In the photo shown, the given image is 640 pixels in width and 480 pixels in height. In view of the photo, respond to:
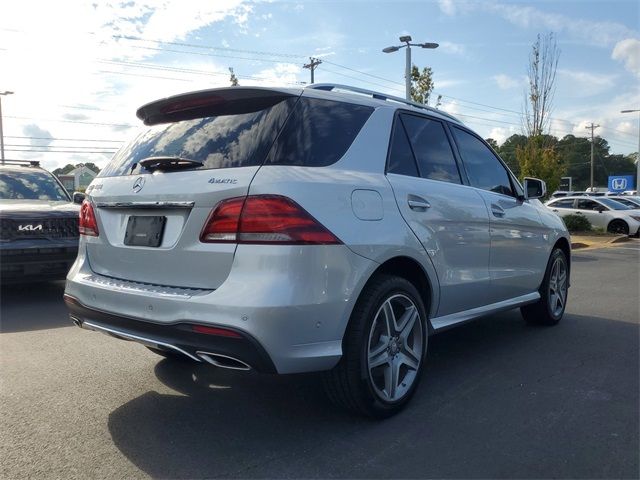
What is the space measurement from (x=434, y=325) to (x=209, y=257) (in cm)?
169

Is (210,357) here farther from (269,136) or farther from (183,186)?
(269,136)

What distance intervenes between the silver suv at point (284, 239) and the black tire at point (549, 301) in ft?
6.07

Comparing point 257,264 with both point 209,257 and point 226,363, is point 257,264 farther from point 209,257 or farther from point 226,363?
point 226,363

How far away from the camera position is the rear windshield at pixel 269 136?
3.02 meters

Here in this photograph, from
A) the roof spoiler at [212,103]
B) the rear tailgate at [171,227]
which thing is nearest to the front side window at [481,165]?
the roof spoiler at [212,103]

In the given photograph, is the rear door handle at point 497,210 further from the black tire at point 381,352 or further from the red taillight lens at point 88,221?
the red taillight lens at point 88,221

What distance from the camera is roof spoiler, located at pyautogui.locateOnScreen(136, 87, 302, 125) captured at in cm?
318

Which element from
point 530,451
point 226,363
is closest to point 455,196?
point 530,451

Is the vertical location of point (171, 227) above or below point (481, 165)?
below

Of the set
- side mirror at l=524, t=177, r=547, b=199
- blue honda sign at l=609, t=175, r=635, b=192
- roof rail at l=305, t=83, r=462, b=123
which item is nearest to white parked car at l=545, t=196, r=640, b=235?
side mirror at l=524, t=177, r=547, b=199

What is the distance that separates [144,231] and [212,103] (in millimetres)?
852

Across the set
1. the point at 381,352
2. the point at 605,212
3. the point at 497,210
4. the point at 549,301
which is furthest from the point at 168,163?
the point at 605,212

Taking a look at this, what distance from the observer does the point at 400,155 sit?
12.1 feet

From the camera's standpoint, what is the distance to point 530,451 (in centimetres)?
299
